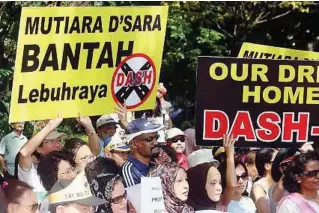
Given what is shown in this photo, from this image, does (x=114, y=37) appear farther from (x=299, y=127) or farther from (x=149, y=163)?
(x=299, y=127)

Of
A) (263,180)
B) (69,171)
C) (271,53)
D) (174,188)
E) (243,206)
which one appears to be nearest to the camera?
(69,171)

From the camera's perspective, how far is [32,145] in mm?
4699

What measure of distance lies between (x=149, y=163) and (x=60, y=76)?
81cm

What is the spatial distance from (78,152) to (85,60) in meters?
0.58

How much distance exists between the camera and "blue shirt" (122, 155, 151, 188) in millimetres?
5008

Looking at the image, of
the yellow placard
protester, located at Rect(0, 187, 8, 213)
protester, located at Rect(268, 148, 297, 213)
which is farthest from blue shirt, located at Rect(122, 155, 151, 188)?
the yellow placard

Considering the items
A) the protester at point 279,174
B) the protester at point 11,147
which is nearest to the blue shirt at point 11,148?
A: the protester at point 11,147

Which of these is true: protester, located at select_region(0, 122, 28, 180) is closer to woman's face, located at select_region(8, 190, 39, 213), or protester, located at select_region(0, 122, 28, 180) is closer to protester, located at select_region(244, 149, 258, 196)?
woman's face, located at select_region(8, 190, 39, 213)

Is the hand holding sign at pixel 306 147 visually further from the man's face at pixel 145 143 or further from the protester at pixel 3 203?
the protester at pixel 3 203

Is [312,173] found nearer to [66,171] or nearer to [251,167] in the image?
[251,167]

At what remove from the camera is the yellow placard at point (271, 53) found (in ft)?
18.5

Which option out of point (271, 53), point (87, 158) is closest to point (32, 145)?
point (87, 158)

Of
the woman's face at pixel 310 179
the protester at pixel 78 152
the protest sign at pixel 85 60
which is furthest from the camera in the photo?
the woman's face at pixel 310 179

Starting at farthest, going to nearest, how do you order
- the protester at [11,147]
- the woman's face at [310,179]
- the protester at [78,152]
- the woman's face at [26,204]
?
the woman's face at [310,179] < the protester at [78,152] < the protester at [11,147] < the woman's face at [26,204]
